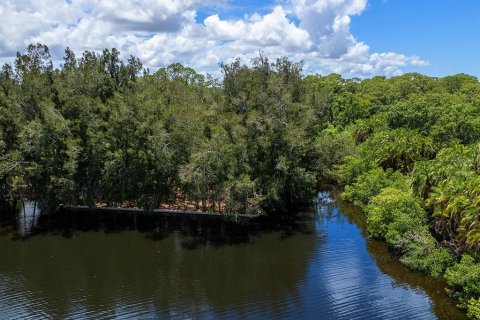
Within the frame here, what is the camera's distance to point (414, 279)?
89.7ft

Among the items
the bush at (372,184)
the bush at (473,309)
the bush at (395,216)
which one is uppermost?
the bush at (372,184)

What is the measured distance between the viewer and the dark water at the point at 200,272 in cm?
2419

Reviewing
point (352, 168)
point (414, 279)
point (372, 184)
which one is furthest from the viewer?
point (352, 168)

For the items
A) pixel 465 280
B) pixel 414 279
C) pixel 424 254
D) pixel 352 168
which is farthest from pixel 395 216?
pixel 352 168

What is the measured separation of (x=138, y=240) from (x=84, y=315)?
449 inches

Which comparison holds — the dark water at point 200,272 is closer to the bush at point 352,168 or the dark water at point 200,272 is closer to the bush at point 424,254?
the bush at point 424,254

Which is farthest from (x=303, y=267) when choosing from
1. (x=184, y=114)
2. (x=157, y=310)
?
(x=184, y=114)

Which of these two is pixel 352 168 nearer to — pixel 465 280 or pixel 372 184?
pixel 372 184

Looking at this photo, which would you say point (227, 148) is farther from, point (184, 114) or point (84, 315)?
point (84, 315)

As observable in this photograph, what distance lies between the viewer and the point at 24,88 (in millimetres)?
37375

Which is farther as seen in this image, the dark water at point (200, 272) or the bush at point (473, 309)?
the dark water at point (200, 272)

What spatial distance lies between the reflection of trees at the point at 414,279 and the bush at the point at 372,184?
5053mm

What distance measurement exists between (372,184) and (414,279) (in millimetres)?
13617

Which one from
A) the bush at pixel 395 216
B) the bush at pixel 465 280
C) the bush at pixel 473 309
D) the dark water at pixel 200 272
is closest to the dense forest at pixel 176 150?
the bush at pixel 395 216
